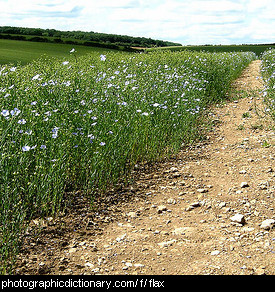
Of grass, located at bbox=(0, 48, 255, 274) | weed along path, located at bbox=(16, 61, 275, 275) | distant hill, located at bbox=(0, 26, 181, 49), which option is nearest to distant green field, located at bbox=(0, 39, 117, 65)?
distant hill, located at bbox=(0, 26, 181, 49)

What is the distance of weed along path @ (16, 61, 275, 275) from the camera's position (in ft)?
10.6

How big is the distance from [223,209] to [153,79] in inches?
156

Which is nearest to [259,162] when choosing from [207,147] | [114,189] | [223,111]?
[207,147]

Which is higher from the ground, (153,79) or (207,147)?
(153,79)

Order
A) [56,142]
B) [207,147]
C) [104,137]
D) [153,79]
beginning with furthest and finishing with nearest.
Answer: [153,79] < [207,147] < [104,137] < [56,142]

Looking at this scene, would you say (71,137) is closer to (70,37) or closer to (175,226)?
(175,226)

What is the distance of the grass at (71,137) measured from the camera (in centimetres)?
354

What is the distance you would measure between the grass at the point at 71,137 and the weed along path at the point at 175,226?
27cm

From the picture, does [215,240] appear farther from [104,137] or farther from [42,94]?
[42,94]

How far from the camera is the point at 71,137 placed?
424cm

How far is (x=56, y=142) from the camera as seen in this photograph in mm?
4180

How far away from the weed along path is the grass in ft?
0.87

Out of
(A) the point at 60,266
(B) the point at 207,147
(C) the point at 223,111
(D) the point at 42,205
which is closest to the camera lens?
(A) the point at 60,266

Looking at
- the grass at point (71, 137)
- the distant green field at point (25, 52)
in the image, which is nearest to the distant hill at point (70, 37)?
the distant green field at point (25, 52)
